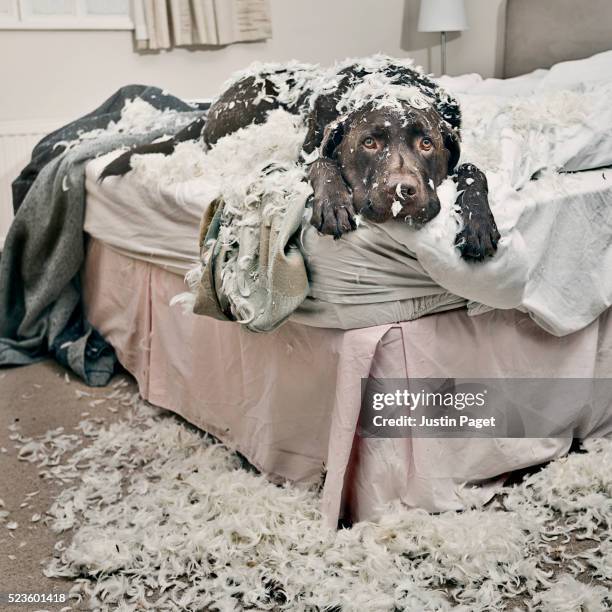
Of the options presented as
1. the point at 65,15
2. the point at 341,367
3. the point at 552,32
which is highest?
the point at 65,15

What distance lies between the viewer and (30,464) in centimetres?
193

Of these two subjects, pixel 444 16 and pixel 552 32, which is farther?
pixel 444 16

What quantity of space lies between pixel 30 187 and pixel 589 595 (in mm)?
2104

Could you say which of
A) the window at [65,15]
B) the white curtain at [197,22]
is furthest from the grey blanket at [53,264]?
the white curtain at [197,22]

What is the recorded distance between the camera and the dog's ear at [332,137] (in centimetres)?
150

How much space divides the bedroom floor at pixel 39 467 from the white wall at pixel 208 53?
1.38m

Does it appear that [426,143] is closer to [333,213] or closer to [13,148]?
[333,213]

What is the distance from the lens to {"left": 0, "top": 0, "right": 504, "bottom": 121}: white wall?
329 centimetres

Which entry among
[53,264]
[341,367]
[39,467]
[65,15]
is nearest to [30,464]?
[39,467]

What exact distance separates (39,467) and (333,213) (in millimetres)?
1030

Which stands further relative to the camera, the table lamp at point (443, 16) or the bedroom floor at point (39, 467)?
the table lamp at point (443, 16)

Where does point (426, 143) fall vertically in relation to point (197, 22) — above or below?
below

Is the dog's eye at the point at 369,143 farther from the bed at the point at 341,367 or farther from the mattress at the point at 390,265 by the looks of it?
the bed at the point at 341,367

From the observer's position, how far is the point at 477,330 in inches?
63.6
